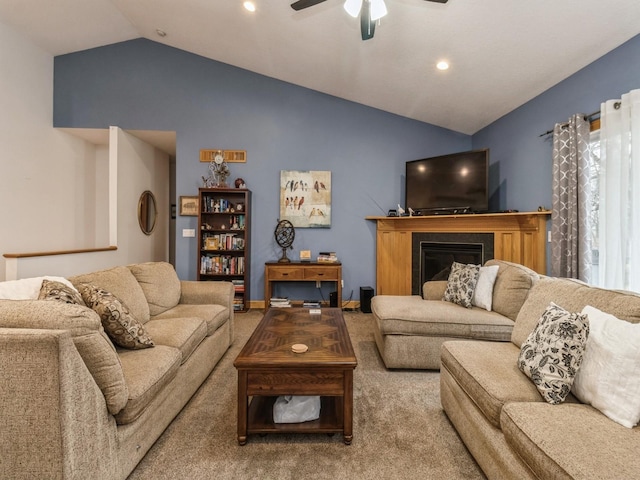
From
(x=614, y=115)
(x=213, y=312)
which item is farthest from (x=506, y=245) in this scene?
(x=213, y=312)

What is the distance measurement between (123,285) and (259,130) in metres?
3.05

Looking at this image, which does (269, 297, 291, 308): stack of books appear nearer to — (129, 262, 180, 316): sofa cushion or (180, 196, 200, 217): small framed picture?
(129, 262, 180, 316): sofa cushion

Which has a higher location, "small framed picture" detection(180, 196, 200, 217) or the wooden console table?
"small framed picture" detection(180, 196, 200, 217)

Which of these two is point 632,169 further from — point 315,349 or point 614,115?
point 315,349

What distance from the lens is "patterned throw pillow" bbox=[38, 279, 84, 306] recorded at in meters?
1.50

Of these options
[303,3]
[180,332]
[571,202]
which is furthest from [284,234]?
[571,202]

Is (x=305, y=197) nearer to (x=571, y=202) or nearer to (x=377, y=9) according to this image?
(x=377, y=9)

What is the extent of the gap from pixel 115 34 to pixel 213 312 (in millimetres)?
4217

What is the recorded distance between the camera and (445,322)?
7.94ft

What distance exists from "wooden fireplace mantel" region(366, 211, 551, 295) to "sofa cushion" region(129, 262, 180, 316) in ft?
9.13

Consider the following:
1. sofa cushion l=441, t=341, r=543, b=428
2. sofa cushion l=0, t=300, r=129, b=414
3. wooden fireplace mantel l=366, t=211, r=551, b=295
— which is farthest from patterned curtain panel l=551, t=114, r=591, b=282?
sofa cushion l=0, t=300, r=129, b=414

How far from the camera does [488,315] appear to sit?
243 cm

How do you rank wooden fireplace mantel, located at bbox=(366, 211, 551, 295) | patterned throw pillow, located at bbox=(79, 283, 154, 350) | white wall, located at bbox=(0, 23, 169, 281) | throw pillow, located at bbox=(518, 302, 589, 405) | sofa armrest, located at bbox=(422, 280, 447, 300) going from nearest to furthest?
throw pillow, located at bbox=(518, 302, 589, 405) → patterned throw pillow, located at bbox=(79, 283, 154, 350) → sofa armrest, located at bbox=(422, 280, 447, 300) → wooden fireplace mantel, located at bbox=(366, 211, 551, 295) → white wall, located at bbox=(0, 23, 169, 281)

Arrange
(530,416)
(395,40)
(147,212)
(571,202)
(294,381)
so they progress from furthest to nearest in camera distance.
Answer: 1. (147,212)
2. (395,40)
3. (571,202)
4. (294,381)
5. (530,416)
